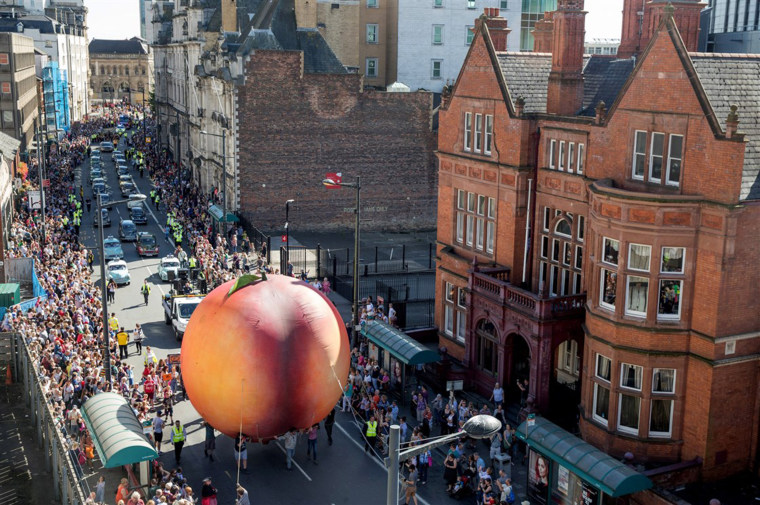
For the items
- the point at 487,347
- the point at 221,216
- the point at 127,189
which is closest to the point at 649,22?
the point at 487,347

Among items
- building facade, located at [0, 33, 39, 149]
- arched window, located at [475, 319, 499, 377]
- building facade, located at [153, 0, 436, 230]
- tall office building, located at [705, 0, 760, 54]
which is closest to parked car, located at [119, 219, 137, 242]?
building facade, located at [153, 0, 436, 230]

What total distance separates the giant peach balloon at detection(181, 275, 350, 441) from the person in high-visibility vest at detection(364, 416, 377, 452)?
2492 millimetres

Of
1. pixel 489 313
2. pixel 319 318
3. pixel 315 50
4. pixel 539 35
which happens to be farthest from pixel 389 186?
pixel 319 318

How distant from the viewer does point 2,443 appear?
2964cm

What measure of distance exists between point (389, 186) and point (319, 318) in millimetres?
40414

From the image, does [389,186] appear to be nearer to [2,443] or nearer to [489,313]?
[489,313]

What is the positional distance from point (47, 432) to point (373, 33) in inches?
2248

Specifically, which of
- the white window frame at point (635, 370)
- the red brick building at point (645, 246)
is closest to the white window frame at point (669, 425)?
the red brick building at point (645, 246)

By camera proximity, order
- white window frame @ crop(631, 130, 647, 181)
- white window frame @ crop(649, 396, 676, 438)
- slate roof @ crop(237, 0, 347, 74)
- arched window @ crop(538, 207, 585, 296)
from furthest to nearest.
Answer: slate roof @ crop(237, 0, 347, 74) < arched window @ crop(538, 207, 585, 296) < white window frame @ crop(631, 130, 647, 181) < white window frame @ crop(649, 396, 676, 438)

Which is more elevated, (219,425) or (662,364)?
(662,364)

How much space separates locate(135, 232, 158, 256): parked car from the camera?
5684cm

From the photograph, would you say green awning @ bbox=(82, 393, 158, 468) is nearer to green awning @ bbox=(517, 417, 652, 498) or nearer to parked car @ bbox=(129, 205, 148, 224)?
green awning @ bbox=(517, 417, 652, 498)

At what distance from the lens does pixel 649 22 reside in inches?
1270

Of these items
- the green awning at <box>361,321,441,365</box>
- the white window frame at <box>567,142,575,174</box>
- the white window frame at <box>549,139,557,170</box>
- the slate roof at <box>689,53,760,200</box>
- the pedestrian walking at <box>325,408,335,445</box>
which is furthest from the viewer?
the green awning at <box>361,321,441,365</box>
